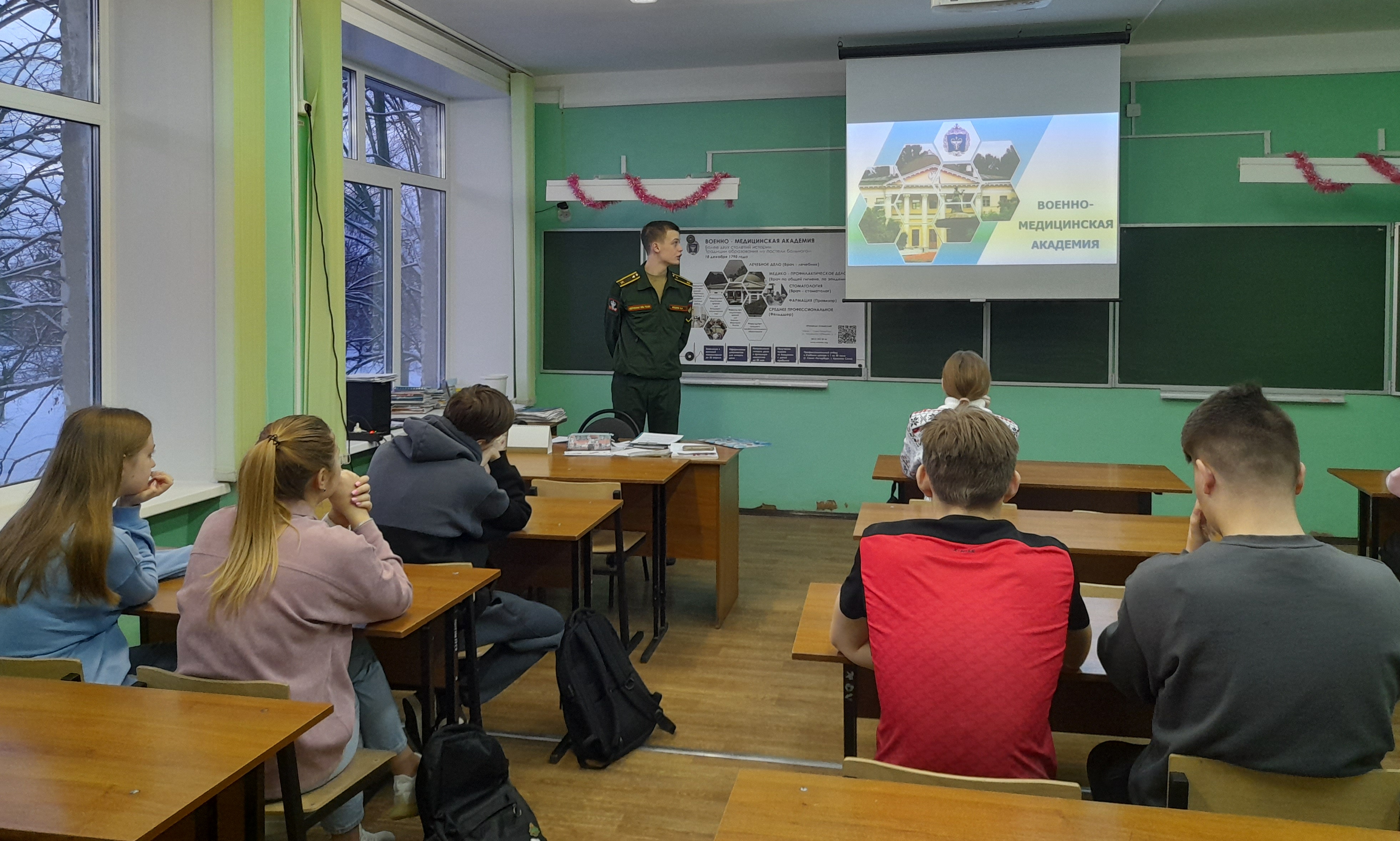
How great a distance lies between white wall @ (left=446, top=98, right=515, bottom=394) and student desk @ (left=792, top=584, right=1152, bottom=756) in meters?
4.69

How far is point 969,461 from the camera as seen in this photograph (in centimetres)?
180

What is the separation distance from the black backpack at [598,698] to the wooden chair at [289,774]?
0.94m

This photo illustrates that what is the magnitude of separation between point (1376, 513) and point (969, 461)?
3.17m

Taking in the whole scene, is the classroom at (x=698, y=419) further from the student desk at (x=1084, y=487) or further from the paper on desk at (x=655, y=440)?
the paper on desk at (x=655, y=440)

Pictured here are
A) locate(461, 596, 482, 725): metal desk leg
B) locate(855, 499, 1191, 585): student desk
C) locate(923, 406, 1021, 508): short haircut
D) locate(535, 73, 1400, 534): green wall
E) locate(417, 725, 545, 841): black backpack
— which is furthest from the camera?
locate(535, 73, 1400, 534): green wall

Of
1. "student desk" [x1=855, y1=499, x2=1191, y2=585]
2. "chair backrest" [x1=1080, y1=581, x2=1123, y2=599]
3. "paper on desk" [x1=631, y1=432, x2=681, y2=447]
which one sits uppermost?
"paper on desk" [x1=631, y1=432, x2=681, y2=447]

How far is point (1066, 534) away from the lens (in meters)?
3.11

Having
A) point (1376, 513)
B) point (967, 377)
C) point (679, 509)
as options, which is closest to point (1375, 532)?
point (1376, 513)

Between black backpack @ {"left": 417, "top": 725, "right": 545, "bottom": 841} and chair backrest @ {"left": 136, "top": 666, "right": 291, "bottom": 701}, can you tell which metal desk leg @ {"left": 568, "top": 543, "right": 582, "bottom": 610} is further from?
chair backrest @ {"left": 136, "top": 666, "right": 291, "bottom": 701}

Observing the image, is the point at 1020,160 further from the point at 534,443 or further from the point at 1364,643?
the point at 1364,643

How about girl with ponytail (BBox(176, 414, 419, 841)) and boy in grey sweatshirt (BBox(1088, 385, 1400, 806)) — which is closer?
boy in grey sweatshirt (BBox(1088, 385, 1400, 806))

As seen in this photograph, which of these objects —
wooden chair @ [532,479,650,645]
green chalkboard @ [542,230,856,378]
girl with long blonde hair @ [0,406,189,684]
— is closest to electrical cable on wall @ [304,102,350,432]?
wooden chair @ [532,479,650,645]

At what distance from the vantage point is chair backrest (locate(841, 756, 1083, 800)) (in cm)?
145

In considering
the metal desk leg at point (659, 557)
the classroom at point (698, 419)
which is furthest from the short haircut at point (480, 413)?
the metal desk leg at point (659, 557)
